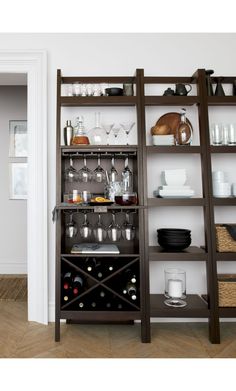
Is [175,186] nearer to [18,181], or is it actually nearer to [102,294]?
[102,294]

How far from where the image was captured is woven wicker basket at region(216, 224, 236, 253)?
2.25 metres

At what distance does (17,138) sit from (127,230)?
8.92ft

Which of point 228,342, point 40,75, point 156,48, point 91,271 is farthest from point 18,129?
point 228,342

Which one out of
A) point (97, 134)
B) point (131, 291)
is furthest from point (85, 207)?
point (131, 291)

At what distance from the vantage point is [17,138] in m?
4.21

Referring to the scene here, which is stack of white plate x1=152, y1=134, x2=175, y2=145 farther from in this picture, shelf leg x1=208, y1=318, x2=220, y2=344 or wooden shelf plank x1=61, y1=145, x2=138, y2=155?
shelf leg x1=208, y1=318, x2=220, y2=344

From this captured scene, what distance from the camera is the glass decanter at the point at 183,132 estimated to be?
234 cm

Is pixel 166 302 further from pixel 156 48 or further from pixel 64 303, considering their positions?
pixel 156 48

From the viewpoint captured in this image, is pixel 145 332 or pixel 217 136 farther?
pixel 217 136

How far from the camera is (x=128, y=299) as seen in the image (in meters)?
2.23

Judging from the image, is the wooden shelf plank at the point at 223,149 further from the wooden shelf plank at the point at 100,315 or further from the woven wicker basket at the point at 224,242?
the wooden shelf plank at the point at 100,315

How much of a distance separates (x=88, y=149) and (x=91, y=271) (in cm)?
100
